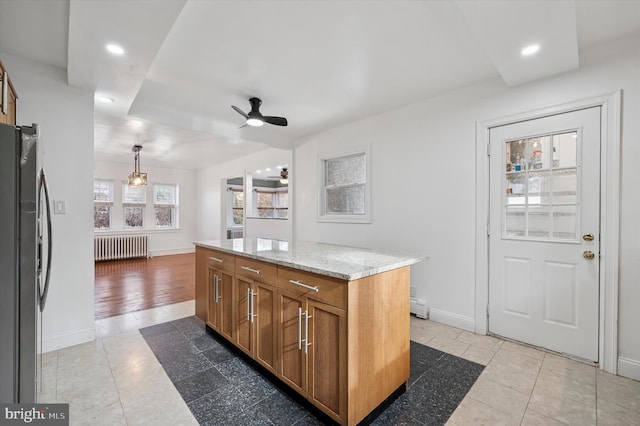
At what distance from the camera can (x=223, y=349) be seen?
2529 millimetres

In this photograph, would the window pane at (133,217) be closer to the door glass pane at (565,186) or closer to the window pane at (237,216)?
the window pane at (237,216)

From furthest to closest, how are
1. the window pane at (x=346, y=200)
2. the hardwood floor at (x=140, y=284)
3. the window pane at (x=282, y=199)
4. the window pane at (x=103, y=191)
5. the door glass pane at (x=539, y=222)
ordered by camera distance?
the window pane at (x=282, y=199) → the window pane at (x=103, y=191) → the window pane at (x=346, y=200) → the hardwood floor at (x=140, y=284) → the door glass pane at (x=539, y=222)

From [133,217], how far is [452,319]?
311 inches

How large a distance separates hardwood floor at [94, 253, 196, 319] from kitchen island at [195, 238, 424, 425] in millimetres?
2312

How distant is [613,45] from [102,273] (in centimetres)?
775

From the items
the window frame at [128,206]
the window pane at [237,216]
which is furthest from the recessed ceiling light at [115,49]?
the window pane at [237,216]

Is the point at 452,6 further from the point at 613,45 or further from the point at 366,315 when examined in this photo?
the point at 366,315

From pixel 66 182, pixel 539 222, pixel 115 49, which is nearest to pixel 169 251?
pixel 66 182

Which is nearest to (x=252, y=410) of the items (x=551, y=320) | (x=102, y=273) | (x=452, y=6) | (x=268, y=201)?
(x=551, y=320)

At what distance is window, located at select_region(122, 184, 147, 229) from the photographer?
24.3 ft

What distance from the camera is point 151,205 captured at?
25.5 ft

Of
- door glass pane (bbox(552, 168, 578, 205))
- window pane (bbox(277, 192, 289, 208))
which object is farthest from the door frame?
window pane (bbox(277, 192, 289, 208))

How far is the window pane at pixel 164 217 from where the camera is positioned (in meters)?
8.01

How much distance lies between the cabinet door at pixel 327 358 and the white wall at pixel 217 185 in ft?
14.3
